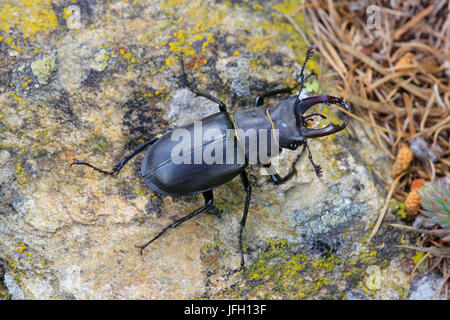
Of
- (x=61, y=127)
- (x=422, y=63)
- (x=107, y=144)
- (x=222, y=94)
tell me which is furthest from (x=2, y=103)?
(x=422, y=63)

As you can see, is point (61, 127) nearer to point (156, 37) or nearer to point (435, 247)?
point (156, 37)

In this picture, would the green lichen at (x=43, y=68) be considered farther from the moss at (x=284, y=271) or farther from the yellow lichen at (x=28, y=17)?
the moss at (x=284, y=271)

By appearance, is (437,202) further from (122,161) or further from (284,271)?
(122,161)

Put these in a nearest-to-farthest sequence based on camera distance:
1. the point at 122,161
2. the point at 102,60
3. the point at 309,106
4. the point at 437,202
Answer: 1. the point at 437,202
2. the point at 309,106
3. the point at 122,161
4. the point at 102,60

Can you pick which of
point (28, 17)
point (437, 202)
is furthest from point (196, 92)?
point (437, 202)

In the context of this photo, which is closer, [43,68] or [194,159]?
[194,159]

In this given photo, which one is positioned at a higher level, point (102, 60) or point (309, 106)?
point (102, 60)

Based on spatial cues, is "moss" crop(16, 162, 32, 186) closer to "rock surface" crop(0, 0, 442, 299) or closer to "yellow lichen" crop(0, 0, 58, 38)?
"rock surface" crop(0, 0, 442, 299)
